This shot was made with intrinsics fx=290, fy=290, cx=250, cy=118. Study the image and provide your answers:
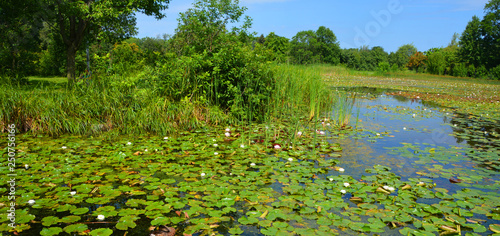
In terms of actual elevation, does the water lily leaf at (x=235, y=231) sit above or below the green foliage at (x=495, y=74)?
below

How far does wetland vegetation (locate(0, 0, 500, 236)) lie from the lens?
111 inches

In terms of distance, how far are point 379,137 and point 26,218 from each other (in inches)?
231

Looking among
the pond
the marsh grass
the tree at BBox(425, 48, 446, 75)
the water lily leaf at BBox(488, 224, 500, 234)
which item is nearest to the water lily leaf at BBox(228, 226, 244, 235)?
the pond

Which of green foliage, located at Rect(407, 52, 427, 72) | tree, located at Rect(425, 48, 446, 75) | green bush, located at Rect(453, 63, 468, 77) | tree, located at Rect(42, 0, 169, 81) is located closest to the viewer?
tree, located at Rect(42, 0, 169, 81)

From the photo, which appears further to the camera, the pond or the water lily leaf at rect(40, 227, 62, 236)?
the pond

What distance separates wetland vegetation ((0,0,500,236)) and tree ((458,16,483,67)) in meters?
39.4

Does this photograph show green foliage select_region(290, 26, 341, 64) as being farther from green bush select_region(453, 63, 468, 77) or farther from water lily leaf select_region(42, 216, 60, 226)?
water lily leaf select_region(42, 216, 60, 226)

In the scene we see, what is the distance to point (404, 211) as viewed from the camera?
3.03 m

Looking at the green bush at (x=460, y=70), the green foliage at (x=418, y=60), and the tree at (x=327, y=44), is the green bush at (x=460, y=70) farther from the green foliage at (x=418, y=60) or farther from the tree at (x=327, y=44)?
the tree at (x=327, y=44)

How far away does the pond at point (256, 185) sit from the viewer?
2742 mm

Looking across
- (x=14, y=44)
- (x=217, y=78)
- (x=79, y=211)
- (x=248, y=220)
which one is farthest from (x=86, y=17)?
(x=248, y=220)

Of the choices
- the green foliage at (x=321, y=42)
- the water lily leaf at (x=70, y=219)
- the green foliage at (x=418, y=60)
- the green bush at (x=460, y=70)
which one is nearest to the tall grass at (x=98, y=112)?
the water lily leaf at (x=70, y=219)

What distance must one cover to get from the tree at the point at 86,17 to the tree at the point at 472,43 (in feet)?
142

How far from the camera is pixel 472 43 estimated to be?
4050cm
